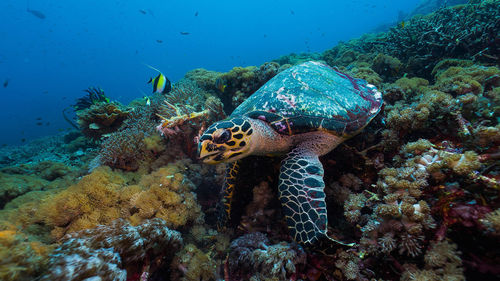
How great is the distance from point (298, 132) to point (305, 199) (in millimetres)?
882

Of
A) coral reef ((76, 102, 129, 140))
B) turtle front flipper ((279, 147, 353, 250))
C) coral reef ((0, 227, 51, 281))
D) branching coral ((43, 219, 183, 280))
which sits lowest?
turtle front flipper ((279, 147, 353, 250))

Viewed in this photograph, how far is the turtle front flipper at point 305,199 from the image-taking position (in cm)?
170

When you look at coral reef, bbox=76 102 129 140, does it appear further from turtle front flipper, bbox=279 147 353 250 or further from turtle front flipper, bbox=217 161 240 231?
turtle front flipper, bbox=279 147 353 250

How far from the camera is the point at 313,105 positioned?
2529 mm

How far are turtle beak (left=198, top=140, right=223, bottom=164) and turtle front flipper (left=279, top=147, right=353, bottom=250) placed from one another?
2.51ft

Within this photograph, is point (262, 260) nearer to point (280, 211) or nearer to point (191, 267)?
point (191, 267)

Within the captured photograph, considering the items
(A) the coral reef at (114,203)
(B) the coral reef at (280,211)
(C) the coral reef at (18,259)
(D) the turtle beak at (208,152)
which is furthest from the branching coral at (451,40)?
(C) the coral reef at (18,259)

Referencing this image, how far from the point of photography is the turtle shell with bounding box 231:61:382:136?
2.43m

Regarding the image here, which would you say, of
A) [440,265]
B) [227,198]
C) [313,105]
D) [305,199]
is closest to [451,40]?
[313,105]

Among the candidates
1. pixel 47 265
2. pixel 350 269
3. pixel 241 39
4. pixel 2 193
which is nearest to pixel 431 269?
pixel 350 269

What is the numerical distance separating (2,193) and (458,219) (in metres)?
6.17

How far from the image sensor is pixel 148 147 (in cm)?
380

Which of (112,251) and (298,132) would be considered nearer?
(112,251)

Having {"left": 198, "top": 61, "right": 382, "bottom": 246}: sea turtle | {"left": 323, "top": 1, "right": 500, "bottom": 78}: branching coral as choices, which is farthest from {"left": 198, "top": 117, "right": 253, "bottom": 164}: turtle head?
{"left": 323, "top": 1, "right": 500, "bottom": 78}: branching coral
